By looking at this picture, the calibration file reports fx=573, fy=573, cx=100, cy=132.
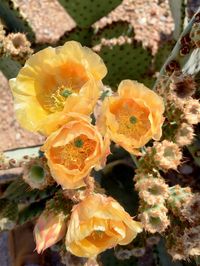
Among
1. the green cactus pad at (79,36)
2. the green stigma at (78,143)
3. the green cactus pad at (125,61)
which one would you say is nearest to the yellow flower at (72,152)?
the green stigma at (78,143)

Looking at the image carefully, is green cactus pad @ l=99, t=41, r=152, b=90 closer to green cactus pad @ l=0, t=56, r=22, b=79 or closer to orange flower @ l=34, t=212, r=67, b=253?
green cactus pad @ l=0, t=56, r=22, b=79

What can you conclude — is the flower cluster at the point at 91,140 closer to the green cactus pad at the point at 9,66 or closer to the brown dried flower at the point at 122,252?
the brown dried flower at the point at 122,252

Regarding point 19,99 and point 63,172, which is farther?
point 19,99

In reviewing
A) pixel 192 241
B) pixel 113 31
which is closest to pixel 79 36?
pixel 113 31

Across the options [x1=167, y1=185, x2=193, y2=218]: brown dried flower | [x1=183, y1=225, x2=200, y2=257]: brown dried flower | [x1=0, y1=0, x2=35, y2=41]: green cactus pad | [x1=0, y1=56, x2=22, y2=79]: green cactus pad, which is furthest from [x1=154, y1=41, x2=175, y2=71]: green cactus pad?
[x1=183, y1=225, x2=200, y2=257]: brown dried flower

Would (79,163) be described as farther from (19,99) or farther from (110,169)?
(110,169)

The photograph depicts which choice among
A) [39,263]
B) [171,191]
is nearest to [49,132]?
[171,191]
